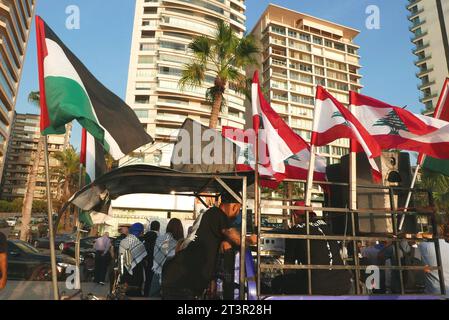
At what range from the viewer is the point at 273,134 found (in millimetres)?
4871

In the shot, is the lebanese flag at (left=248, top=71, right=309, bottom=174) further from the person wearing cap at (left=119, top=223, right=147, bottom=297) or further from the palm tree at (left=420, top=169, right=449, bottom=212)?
the palm tree at (left=420, top=169, right=449, bottom=212)

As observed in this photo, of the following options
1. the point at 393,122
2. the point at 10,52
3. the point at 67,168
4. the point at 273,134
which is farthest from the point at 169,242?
the point at 10,52

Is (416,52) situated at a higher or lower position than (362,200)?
higher

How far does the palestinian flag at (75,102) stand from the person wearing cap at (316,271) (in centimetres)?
247

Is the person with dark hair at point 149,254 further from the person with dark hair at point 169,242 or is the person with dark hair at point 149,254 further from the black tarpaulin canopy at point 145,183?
the black tarpaulin canopy at point 145,183

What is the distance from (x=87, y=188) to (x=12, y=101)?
64657 millimetres

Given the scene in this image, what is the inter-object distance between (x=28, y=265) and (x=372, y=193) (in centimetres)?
929

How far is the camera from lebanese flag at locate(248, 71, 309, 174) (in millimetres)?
4688

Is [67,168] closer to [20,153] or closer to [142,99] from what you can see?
[142,99]

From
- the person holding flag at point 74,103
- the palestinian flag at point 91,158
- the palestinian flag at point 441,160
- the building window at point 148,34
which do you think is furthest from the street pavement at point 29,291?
the building window at point 148,34
